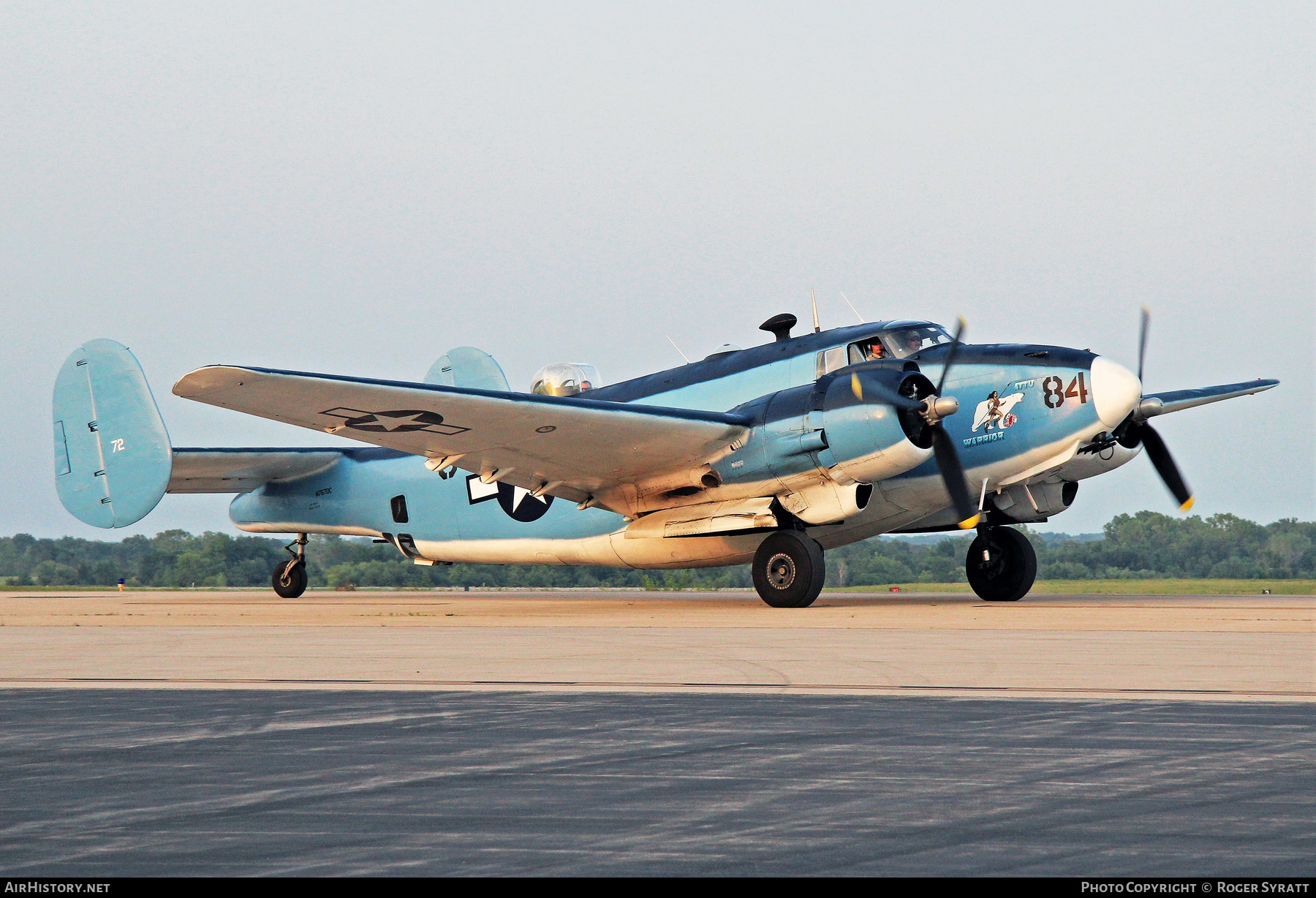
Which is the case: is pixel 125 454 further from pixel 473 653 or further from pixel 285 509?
pixel 473 653

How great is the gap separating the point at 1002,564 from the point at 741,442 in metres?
5.84

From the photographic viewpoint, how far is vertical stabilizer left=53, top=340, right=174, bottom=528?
79.2 ft

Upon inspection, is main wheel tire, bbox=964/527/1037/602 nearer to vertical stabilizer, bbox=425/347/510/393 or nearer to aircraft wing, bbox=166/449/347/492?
vertical stabilizer, bbox=425/347/510/393

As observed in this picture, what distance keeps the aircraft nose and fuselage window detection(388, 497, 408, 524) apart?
46.9ft

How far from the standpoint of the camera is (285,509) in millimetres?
28969

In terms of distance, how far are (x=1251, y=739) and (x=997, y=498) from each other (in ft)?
53.4

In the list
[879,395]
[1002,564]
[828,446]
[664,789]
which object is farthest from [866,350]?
[664,789]

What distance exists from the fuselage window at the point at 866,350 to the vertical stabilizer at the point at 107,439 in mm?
12883


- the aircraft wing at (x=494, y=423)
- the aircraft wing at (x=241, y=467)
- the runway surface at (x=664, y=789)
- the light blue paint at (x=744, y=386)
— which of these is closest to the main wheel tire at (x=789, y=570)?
the aircraft wing at (x=494, y=423)

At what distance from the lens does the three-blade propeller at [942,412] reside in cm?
1797

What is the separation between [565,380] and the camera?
84.3 ft

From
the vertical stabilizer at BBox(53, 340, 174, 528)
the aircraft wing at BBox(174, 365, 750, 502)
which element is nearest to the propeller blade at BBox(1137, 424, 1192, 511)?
the aircraft wing at BBox(174, 365, 750, 502)

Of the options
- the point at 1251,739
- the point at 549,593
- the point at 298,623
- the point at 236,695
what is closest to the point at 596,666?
the point at 236,695

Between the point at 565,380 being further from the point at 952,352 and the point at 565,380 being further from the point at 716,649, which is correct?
the point at 716,649
